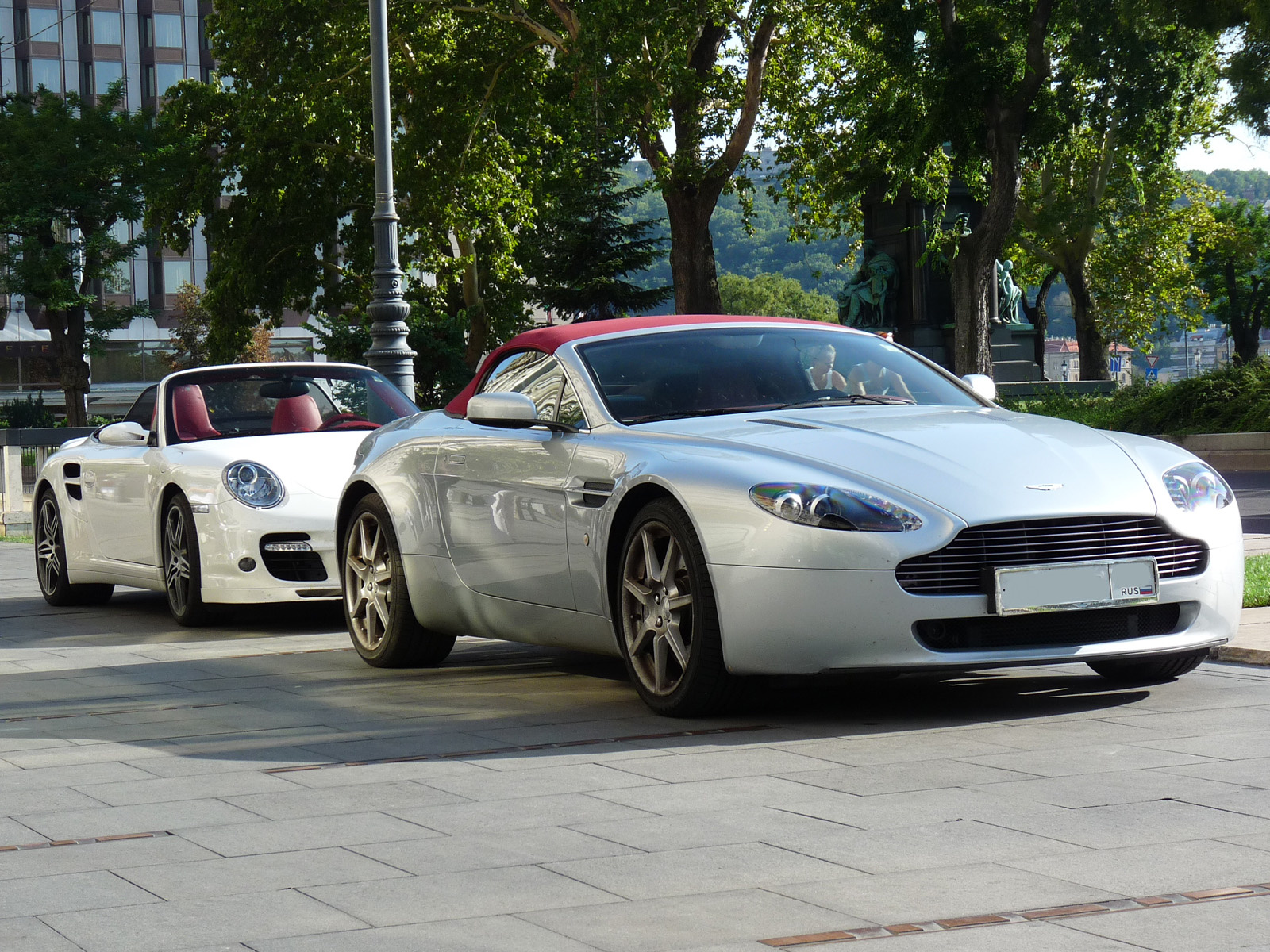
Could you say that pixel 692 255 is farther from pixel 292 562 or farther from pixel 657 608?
pixel 657 608

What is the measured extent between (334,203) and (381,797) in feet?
122

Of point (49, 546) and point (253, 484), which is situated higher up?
point (253, 484)

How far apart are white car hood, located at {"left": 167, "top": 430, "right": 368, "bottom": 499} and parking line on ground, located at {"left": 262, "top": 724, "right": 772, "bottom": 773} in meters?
4.09

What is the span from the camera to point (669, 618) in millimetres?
6102

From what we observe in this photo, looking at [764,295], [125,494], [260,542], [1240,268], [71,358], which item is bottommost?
[260,542]

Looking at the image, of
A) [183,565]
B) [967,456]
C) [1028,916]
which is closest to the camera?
[1028,916]

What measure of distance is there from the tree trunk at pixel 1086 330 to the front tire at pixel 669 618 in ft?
157

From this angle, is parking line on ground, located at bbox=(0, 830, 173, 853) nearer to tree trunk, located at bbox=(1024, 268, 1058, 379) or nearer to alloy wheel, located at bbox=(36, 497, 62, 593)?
alloy wheel, located at bbox=(36, 497, 62, 593)

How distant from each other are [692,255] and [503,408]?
22527 mm

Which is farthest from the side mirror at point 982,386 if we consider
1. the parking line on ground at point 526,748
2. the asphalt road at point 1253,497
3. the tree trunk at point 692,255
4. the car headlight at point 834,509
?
the tree trunk at point 692,255

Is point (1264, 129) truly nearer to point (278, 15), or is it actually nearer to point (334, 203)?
point (278, 15)

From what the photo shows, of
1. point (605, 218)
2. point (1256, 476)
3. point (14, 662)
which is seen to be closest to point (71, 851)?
point (14, 662)

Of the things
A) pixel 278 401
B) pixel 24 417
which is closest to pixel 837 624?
pixel 278 401

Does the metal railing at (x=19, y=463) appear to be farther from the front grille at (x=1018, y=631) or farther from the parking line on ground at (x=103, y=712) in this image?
the front grille at (x=1018, y=631)
